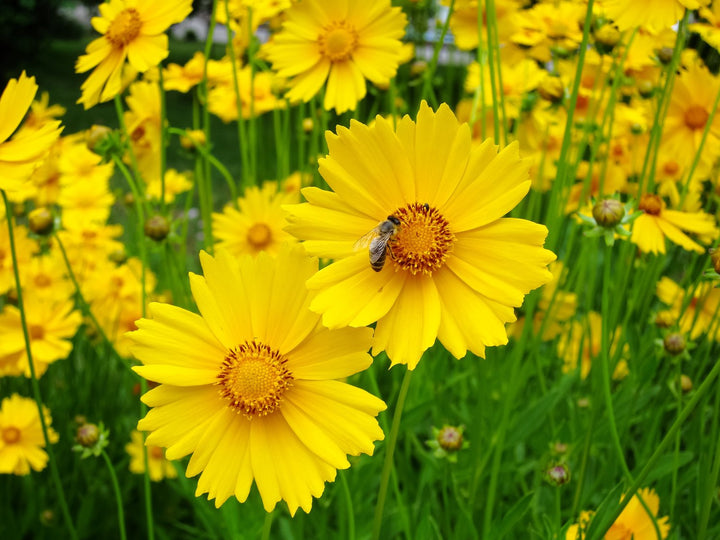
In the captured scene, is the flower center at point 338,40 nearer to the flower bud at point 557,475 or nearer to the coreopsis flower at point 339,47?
the coreopsis flower at point 339,47

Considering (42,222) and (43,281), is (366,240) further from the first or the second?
(43,281)

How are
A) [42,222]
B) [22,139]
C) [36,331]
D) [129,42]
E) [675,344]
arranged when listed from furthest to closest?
1. [36,331]
2. [42,222]
3. [675,344]
4. [129,42]
5. [22,139]

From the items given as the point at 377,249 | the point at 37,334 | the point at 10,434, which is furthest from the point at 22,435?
the point at 377,249

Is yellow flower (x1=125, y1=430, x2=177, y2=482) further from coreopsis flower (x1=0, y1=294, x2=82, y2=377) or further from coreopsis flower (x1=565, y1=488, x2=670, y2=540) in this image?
coreopsis flower (x1=565, y1=488, x2=670, y2=540)

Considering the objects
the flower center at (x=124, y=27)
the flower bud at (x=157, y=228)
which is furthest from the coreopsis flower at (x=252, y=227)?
the flower center at (x=124, y=27)

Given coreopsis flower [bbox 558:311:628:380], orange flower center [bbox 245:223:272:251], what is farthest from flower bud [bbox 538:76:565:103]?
orange flower center [bbox 245:223:272:251]

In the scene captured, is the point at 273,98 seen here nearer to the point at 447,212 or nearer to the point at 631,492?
the point at 447,212
